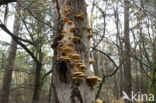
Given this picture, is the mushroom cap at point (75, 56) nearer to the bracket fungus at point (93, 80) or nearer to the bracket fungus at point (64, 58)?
the bracket fungus at point (64, 58)

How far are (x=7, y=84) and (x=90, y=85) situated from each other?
622cm

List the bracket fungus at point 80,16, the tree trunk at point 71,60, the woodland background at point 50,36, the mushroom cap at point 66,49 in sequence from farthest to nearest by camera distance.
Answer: the woodland background at point 50,36, the bracket fungus at point 80,16, the mushroom cap at point 66,49, the tree trunk at point 71,60

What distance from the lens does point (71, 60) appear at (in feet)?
5.05

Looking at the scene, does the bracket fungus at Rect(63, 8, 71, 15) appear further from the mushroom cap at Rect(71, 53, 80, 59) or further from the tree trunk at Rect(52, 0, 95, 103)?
the mushroom cap at Rect(71, 53, 80, 59)

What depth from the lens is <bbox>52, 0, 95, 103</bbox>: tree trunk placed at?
144 cm

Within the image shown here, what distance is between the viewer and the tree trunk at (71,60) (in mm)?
1440

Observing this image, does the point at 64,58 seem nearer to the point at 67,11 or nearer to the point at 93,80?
the point at 93,80

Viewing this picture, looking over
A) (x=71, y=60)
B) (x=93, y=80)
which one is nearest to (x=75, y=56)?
(x=71, y=60)

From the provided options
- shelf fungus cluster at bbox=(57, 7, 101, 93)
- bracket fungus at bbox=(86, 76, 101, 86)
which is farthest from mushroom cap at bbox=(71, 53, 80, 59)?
bracket fungus at bbox=(86, 76, 101, 86)

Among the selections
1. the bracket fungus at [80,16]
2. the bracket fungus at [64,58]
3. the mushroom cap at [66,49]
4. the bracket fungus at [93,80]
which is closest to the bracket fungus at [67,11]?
the bracket fungus at [80,16]

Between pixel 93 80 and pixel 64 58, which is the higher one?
pixel 64 58

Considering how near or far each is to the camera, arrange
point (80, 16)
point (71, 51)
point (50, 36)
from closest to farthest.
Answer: point (71, 51)
point (80, 16)
point (50, 36)

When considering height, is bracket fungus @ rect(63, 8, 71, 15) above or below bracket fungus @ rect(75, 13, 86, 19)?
above

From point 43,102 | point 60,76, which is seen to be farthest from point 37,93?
point 43,102
